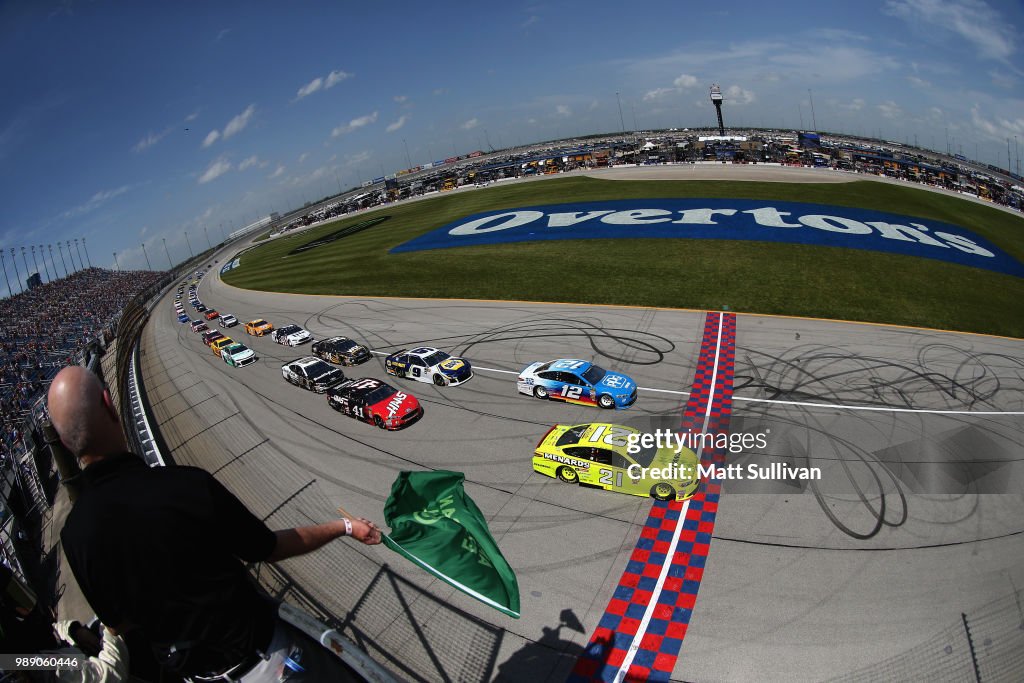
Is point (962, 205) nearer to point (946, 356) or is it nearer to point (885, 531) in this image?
point (946, 356)

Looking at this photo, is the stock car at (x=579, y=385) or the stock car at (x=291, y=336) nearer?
the stock car at (x=579, y=385)

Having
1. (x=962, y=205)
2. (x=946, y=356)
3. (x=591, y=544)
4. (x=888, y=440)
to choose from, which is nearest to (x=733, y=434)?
(x=888, y=440)

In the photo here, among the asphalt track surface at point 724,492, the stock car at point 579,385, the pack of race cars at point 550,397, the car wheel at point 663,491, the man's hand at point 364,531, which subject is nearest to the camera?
the man's hand at point 364,531

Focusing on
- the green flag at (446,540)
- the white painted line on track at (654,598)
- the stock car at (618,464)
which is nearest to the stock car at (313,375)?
the stock car at (618,464)

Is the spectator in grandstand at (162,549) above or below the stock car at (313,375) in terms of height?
above

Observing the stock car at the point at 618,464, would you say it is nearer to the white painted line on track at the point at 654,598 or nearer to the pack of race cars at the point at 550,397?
the pack of race cars at the point at 550,397

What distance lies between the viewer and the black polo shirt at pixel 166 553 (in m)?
2.59

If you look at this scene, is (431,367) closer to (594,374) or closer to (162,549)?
(594,374)

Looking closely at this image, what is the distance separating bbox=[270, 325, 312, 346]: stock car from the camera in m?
32.1

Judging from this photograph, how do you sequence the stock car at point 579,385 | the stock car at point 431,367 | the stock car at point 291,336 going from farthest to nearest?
1. the stock car at point 291,336
2. the stock car at point 431,367
3. the stock car at point 579,385

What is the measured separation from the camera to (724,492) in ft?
46.2

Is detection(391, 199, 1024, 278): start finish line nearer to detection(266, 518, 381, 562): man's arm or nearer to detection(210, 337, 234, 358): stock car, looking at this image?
detection(210, 337, 234, 358): stock car

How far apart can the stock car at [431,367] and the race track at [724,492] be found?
0.51m

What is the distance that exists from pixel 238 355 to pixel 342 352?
7868mm
